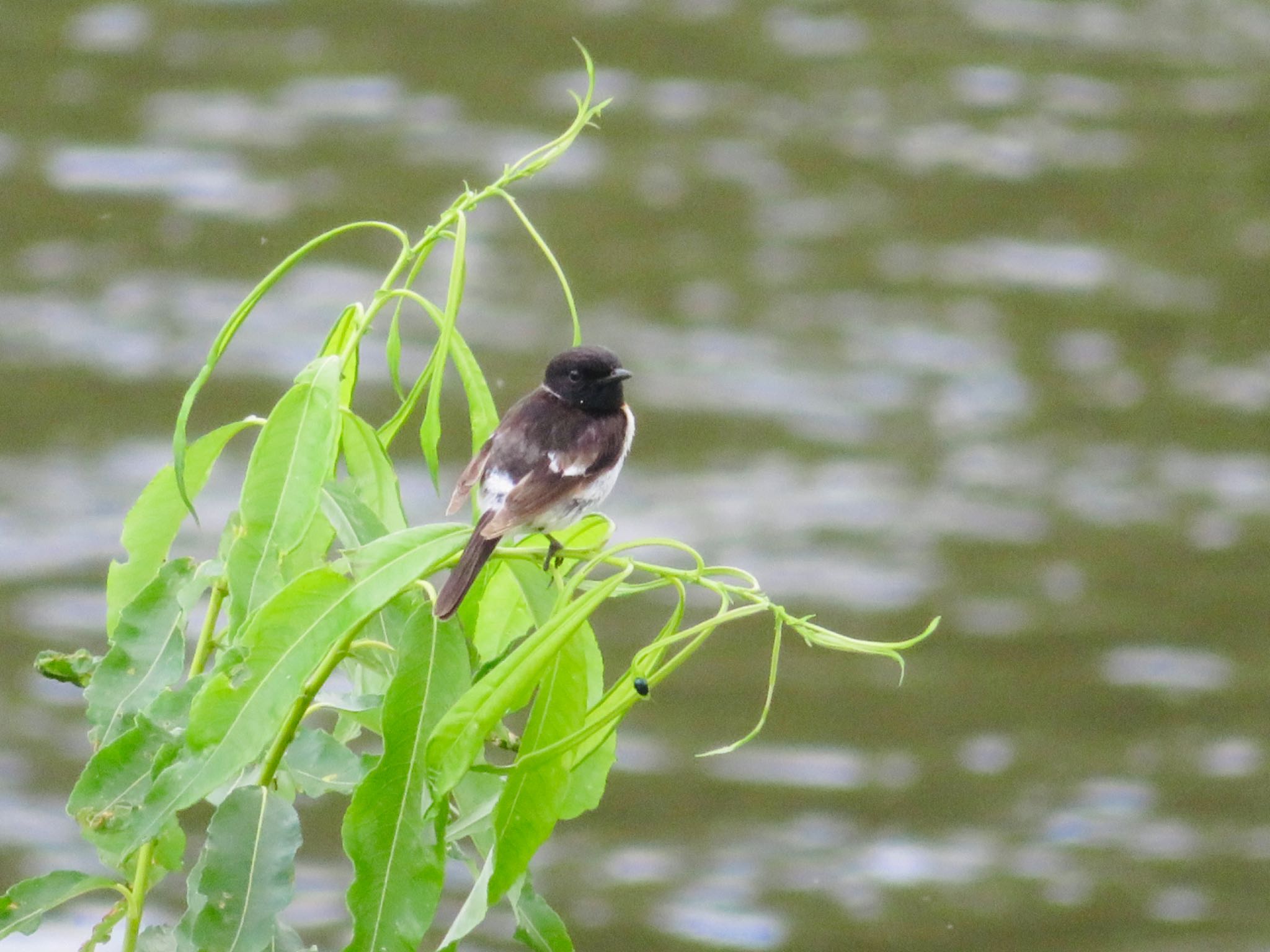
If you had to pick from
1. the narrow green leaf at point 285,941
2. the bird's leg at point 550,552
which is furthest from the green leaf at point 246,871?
the bird's leg at point 550,552

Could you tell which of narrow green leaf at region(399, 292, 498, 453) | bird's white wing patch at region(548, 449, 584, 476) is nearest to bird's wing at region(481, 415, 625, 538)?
bird's white wing patch at region(548, 449, 584, 476)

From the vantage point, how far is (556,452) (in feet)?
12.6

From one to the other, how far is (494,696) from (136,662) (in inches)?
29.1

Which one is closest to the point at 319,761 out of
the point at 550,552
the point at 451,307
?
the point at 550,552

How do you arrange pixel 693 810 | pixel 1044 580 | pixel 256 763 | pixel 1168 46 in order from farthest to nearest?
pixel 1168 46 < pixel 1044 580 < pixel 693 810 < pixel 256 763

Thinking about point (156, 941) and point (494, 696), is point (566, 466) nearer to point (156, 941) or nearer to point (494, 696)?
Result: point (156, 941)

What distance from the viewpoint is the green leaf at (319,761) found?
112 inches

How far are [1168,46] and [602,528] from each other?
535 inches

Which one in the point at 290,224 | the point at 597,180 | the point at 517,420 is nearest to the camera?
the point at 517,420

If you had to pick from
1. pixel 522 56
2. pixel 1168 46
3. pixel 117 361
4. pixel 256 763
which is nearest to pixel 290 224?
pixel 117 361

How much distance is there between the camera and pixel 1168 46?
15.5 meters

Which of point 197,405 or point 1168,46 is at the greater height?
point 1168,46

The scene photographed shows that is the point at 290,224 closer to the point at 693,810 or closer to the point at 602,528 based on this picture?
the point at 693,810

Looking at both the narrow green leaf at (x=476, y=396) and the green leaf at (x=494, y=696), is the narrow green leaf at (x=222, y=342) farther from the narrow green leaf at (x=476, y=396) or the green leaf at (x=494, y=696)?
the green leaf at (x=494, y=696)
